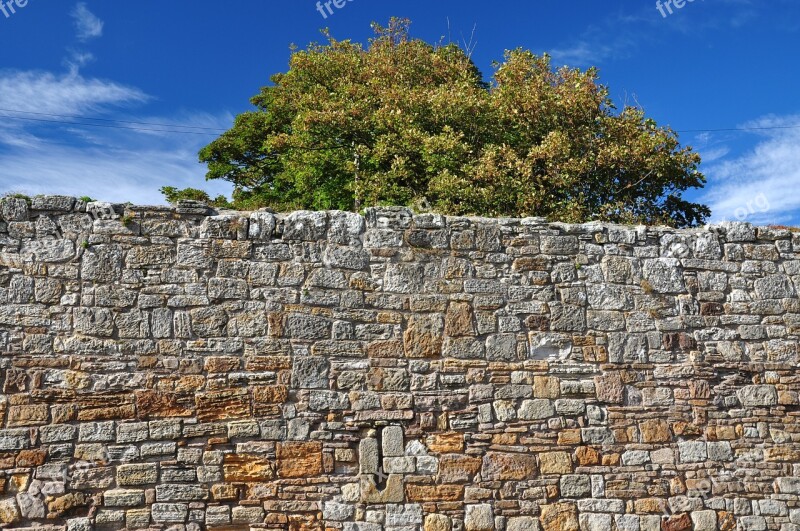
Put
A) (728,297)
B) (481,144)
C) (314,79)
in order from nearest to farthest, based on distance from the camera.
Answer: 1. (728,297)
2. (481,144)
3. (314,79)

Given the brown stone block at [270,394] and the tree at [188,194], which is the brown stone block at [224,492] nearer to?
the brown stone block at [270,394]

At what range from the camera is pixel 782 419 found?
6.23 m

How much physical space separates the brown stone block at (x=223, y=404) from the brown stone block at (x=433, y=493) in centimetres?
146

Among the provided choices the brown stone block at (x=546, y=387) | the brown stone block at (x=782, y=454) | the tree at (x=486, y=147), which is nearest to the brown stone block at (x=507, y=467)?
the brown stone block at (x=546, y=387)

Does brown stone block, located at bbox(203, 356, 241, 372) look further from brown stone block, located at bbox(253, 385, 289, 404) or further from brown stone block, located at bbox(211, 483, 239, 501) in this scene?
brown stone block, located at bbox(211, 483, 239, 501)

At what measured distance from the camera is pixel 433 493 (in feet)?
18.4

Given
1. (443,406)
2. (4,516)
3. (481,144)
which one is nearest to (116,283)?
(4,516)

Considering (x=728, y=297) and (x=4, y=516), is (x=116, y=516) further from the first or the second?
(x=728, y=297)

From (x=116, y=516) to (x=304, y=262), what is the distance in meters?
2.41

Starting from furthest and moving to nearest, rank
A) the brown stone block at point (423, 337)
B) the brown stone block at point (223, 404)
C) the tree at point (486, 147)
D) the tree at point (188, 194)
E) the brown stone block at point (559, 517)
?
1. the tree at point (188, 194)
2. the tree at point (486, 147)
3. the brown stone block at point (423, 337)
4. the brown stone block at point (559, 517)
5. the brown stone block at point (223, 404)

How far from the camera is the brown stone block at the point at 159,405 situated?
5418 millimetres

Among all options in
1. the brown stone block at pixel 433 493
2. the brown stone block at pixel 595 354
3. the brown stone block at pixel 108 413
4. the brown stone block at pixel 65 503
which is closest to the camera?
the brown stone block at pixel 65 503

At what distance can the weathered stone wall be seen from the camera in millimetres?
5371

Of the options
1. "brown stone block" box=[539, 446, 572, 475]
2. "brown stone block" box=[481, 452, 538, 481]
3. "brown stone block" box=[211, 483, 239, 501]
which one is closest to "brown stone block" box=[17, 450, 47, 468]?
"brown stone block" box=[211, 483, 239, 501]
